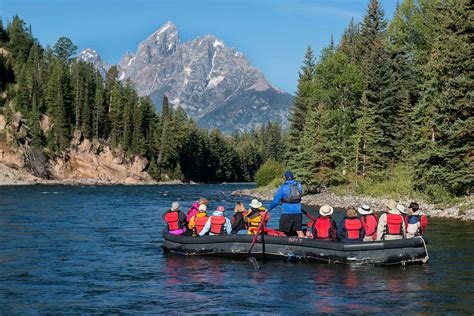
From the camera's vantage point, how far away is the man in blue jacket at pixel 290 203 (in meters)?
18.1

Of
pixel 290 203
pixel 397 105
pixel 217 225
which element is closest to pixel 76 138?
pixel 397 105

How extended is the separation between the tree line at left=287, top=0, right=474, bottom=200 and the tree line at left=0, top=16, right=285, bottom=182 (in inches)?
2295

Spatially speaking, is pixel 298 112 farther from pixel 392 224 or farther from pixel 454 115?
pixel 392 224

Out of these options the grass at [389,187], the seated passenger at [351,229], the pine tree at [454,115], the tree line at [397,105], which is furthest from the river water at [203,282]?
the grass at [389,187]

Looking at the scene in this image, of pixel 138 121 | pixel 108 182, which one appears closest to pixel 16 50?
pixel 138 121

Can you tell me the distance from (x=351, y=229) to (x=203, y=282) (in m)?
5.32

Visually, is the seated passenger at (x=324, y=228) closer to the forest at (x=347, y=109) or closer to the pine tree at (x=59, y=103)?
the forest at (x=347, y=109)

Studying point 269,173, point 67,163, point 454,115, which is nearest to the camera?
point 454,115

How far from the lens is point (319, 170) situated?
55.1 meters

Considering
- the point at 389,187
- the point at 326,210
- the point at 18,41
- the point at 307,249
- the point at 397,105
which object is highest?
the point at 18,41

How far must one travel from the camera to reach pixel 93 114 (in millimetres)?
120750

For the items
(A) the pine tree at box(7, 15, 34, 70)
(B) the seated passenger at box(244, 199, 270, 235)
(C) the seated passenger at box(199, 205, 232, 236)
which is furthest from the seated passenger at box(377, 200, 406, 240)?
(A) the pine tree at box(7, 15, 34, 70)

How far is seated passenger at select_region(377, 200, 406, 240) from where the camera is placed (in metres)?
17.9

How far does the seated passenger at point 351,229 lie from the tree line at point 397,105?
675 inches
